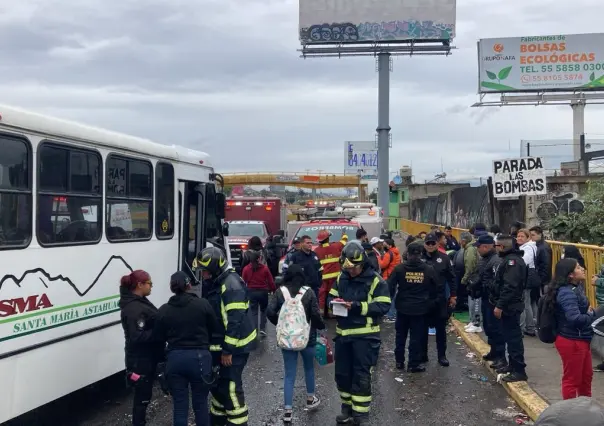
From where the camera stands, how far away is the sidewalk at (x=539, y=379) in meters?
7.23

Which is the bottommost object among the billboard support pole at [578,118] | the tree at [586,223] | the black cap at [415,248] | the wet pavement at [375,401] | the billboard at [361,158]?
the wet pavement at [375,401]

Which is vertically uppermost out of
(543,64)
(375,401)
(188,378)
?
(543,64)

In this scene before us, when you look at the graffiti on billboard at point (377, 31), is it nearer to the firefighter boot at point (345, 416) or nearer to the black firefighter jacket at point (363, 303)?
the black firefighter jacket at point (363, 303)

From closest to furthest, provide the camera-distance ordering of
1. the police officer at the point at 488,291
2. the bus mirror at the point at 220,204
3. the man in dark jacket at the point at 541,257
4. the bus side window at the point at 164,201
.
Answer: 1. the bus side window at the point at 164,201
2. the police officer at the point at 488,291
3. the man in dark jacket at the point at 541,257
4. the bus mirror at the point at 220,204

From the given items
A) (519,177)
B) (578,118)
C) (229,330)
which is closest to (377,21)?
(578,118)

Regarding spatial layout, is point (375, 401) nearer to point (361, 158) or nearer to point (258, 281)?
point (258, 281)

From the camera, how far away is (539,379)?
8.16 metres

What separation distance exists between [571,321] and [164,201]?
196 inches

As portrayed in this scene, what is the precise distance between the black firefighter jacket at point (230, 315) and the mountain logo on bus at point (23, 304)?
1510 mm

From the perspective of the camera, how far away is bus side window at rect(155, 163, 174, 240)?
8.22 m

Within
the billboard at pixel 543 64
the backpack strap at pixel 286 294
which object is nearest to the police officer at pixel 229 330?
the backpack strap at pixel 286 294

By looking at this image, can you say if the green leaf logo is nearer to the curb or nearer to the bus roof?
the curb

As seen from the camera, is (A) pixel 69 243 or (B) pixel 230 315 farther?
(A) pixel 69 243

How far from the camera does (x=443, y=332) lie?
30.9ft
